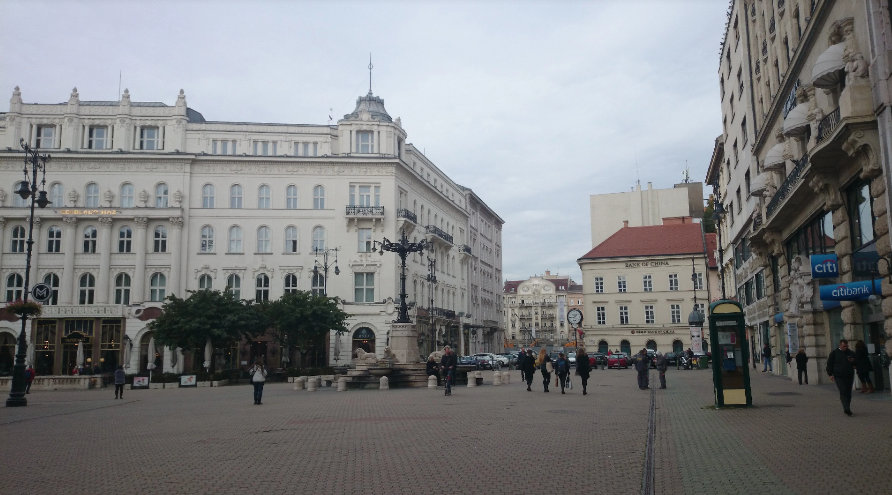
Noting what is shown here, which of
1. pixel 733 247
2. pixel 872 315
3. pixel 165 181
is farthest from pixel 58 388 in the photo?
pixel 733 247

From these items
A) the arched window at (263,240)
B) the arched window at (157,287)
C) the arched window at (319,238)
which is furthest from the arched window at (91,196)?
the arched window at (319,238)

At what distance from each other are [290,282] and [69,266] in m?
17.4

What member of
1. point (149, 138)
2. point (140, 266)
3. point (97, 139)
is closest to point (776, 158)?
point (140, 266)

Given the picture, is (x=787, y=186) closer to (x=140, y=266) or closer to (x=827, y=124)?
(x=827, y=124)

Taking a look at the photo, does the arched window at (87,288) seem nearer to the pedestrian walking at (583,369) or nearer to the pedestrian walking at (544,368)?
the pedestrian walking at (544,368)

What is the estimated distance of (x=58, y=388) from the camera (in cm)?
3875

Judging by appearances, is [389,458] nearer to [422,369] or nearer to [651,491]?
[651,491]

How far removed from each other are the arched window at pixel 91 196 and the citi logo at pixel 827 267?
5449 centimetres

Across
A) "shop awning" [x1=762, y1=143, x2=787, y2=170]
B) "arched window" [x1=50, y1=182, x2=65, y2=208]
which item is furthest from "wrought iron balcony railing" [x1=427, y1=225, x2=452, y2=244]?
"shop awning" [x1=762, y1=143, x2=787, y2=170]

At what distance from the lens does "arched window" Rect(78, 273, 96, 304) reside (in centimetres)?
5862

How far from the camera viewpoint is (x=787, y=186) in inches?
1014

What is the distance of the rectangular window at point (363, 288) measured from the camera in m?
60.0

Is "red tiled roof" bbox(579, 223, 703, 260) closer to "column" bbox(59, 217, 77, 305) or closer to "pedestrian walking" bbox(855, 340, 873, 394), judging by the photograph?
"column" bbox(59, 217, 77, 305)

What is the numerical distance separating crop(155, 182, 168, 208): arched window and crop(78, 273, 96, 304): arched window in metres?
7.82
